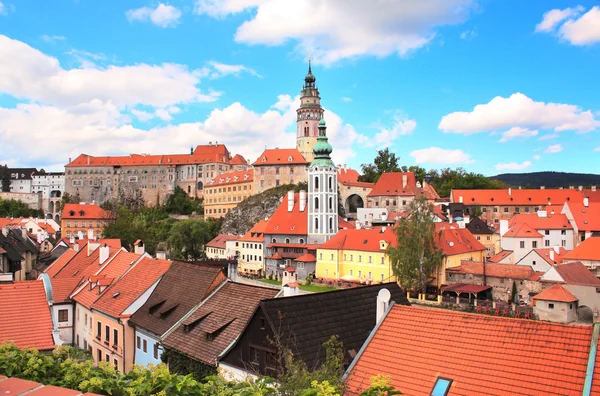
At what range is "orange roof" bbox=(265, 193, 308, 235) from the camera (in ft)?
207

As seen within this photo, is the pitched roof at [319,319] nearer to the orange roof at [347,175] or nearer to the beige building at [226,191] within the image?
the orange roof at [347,175]

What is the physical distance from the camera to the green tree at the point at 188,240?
236 ft

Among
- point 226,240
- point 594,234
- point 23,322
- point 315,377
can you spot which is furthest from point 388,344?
point 226,240

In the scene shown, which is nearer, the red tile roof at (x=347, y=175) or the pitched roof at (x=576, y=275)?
the pitched roof at (x=576, y=275)

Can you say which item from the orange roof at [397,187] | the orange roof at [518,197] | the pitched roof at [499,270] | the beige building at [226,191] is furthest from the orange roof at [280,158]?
the pitched roof at [499,270]

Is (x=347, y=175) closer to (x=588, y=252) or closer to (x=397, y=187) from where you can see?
(x=397, y=187)

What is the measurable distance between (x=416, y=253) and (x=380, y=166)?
60.5m

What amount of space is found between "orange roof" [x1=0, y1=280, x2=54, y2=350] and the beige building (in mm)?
83594

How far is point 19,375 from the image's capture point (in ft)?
21.5

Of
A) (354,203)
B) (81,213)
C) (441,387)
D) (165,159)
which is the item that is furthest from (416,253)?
(165,159)

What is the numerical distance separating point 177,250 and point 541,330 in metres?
66.3

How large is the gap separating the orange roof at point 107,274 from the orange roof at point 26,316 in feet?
25.8

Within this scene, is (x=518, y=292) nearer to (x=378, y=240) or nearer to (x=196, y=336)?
(x=378, y=240)

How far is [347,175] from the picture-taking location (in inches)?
3826
